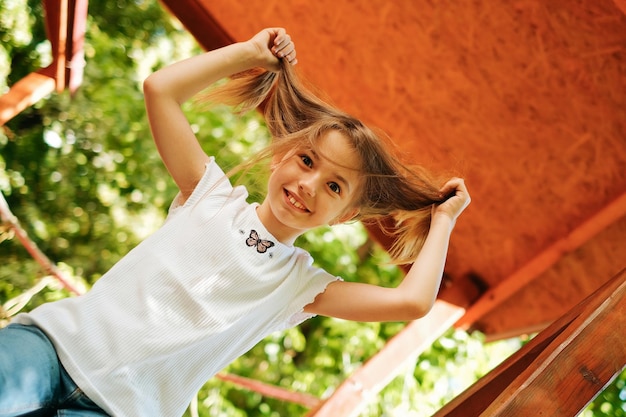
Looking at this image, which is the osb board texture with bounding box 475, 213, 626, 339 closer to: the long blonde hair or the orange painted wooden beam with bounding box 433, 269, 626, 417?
the long blonde hair

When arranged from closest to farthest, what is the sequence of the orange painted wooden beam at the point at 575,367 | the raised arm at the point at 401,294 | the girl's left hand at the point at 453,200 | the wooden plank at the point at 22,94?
1. the orange painted wooden beam at the point at 575,367
2. the raised arm at the point at 401,294
3. the girl's left hand at the point at 453,200
4. the wooden plank at the point at 22,94

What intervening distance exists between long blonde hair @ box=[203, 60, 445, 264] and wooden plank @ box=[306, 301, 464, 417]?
4.28 ft

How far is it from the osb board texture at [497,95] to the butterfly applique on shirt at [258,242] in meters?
1.30

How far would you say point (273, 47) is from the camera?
1610 mm

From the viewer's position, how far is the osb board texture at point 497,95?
8.21ft

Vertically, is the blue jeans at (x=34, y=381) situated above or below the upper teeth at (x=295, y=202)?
below

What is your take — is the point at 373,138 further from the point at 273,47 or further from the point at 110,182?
the point at 110,182

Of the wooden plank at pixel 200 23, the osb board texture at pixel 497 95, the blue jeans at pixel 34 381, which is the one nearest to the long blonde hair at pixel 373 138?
the blue jeans at pixel 34 381

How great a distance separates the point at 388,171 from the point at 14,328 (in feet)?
2.55

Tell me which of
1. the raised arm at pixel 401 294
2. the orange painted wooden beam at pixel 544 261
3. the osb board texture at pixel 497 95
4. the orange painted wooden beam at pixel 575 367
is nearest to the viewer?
the orange painted wooden beam at pixel 575 367

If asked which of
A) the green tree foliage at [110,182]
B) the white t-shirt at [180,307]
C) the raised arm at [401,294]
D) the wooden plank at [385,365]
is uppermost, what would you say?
the raised arm at [401,294]

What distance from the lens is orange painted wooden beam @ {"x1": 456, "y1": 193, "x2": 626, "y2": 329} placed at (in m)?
2.79

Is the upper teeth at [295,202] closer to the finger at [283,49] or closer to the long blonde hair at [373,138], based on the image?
the long blonde hair at [373,138]

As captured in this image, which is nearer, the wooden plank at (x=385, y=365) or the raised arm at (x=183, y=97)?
the raised arm at (x=183, y=97)
